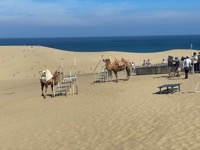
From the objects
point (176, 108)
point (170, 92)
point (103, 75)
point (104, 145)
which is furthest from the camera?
point (103, 75)

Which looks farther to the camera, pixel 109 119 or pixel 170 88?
pixel 170 88

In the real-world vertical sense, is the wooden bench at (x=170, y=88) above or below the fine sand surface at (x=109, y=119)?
above

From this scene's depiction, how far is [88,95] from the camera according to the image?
2361cm

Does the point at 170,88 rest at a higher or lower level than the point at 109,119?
higher

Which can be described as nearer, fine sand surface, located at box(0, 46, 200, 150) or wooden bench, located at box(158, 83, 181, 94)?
fine sand surface, located at box(0, 46, 200, 150)

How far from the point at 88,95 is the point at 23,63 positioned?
2932cm

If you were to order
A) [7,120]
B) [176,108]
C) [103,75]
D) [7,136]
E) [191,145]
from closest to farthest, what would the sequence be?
1. [191,145]
2. [7,136]
3. [176,108]
4. [7,120]
5. [103,75]

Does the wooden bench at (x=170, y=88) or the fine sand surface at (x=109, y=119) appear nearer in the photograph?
the fine sand surface at (x=109, y=119)

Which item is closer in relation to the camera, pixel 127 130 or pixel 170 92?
pixel 127 130

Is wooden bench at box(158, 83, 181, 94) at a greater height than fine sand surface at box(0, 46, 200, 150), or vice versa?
wooden bench at box(158, 83, 181, 94)

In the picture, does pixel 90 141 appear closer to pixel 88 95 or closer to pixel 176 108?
pixel 176 108

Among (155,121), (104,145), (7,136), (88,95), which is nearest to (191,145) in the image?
(104,145)

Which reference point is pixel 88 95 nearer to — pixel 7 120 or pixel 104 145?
pixel 7 120

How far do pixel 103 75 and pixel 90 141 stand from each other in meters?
17.0
